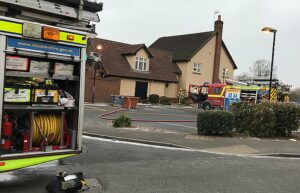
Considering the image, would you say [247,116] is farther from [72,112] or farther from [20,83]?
[20,83]

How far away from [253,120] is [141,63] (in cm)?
2672

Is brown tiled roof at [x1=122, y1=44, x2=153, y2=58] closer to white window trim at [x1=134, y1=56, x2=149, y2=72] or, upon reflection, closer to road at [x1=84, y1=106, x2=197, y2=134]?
white window trim at [x1=134, y1=56, x2=149, y2=72]

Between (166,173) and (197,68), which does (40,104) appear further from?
(197,68)

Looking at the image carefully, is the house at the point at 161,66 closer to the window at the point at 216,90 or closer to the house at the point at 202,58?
the house at the point at 202,58

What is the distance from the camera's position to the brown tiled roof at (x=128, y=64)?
39.3 m

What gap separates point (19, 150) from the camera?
680cm

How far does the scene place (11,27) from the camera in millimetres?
6379

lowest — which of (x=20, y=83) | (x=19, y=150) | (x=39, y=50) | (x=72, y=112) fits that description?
(x=19, y=150)

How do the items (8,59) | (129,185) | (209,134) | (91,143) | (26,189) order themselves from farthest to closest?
(209,134) → (91,143) → (129,185) → (26,189) → (8,59)

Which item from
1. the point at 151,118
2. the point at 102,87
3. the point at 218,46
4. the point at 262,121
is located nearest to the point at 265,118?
the point at 262,121

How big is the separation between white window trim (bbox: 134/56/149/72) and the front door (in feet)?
4.62

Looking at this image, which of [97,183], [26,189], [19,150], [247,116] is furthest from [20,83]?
[247,116]

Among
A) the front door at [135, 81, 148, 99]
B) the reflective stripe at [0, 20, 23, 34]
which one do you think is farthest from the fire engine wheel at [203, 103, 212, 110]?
the reflective stripe at [0, 20, 23, 34]

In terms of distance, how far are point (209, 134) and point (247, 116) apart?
168 cm
